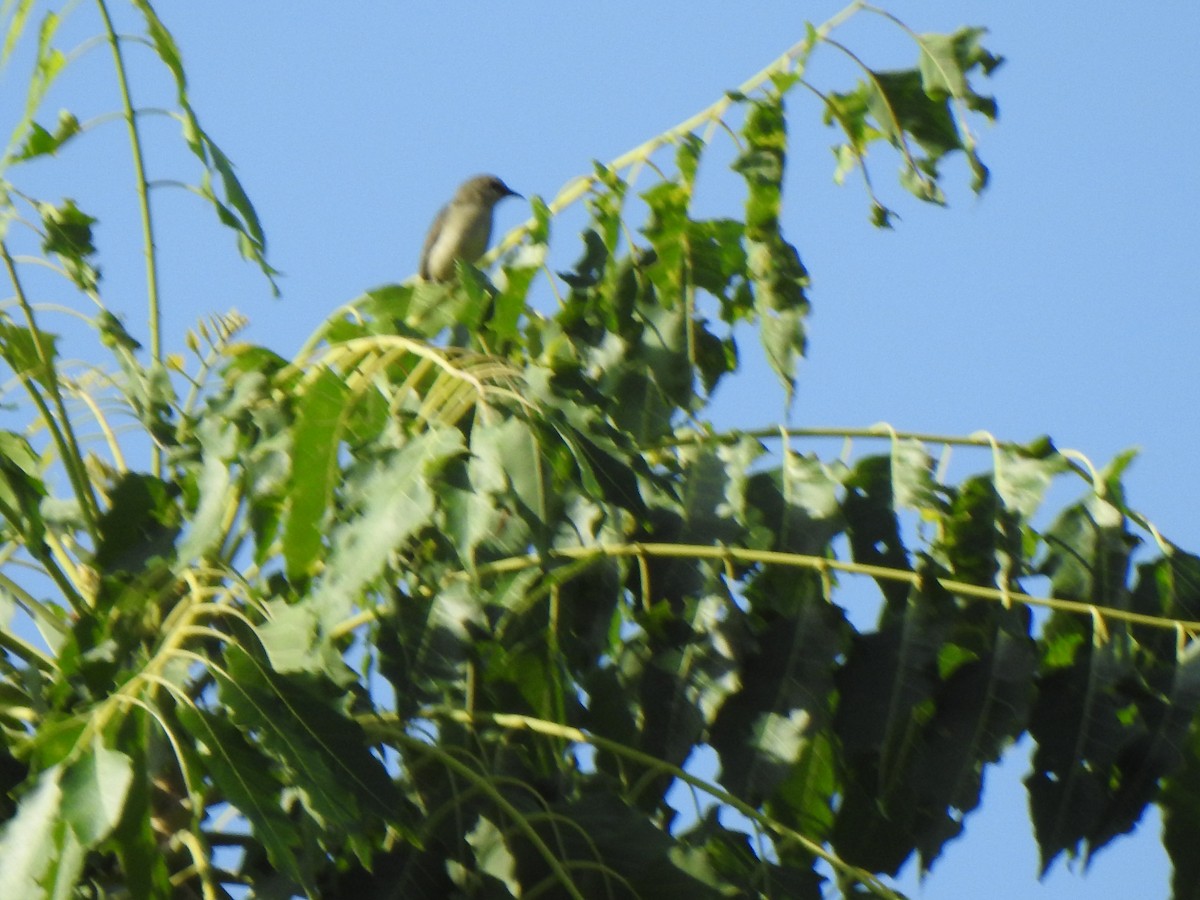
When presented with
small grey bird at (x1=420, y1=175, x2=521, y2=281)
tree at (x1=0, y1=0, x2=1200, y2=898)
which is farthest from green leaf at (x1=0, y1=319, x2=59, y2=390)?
small grey bird at (x1=420, y1=175, x2=521, y2=281)

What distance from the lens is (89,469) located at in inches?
153

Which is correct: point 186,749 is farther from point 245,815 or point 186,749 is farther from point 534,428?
point 534,428

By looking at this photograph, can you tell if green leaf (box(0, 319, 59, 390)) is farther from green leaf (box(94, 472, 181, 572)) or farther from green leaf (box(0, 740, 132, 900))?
green leaf (box(0, 740, 132, 900))

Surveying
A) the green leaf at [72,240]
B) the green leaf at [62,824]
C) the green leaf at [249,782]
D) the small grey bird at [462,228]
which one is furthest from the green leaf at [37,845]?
the small grey bird at [462,228]

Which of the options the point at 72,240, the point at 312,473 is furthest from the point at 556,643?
the point at 72,240

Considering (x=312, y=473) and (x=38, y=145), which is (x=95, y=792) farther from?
(x=38, y=145)

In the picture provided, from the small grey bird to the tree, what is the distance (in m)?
4.36

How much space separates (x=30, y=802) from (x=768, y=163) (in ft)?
6.97

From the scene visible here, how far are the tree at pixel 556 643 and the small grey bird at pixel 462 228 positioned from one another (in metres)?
4.36

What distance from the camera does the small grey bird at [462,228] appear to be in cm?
793

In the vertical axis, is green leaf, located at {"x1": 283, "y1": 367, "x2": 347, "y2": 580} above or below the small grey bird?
below

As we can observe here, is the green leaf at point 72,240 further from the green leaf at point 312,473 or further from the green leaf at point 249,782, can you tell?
the green leaf at point 249,782

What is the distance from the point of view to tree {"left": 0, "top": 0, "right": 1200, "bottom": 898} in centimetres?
263

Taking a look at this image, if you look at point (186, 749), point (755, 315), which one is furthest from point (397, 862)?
point (755, 315)
